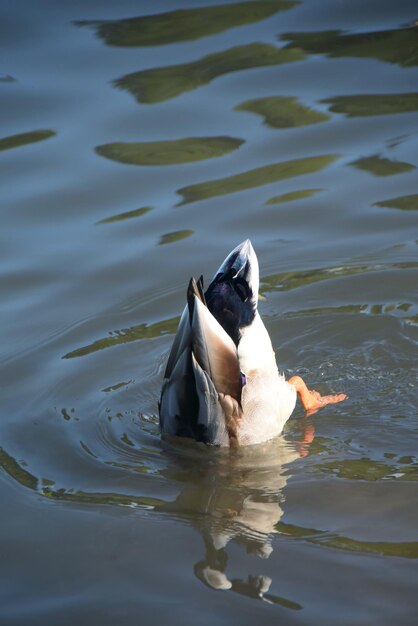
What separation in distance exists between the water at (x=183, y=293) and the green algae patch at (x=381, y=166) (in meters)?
0.02

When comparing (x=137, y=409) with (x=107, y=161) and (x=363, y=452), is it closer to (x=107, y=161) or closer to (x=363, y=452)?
(x=363, y=452)

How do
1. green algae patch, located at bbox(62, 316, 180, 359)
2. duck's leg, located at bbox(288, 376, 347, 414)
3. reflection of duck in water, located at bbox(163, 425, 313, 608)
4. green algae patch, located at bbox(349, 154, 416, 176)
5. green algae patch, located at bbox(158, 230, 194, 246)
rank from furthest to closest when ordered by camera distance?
1. green algae patch, located at bbox(349, 154, 416, 176)
2. green algae patch, located at bbox(158, 230, 194, 246)
3. green algae patch, located at bbox(62, 316, 180, 359)
4. duck's leg, located at bbox(288, 376, 347, 414)
5. reflection of duck in water, located at bbox(163, 425, 313, 608)

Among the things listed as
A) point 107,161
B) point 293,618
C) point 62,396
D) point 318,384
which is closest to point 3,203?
point 107,161

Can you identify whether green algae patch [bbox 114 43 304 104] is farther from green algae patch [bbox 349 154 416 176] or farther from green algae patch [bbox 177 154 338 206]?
green algae patch [bbox 349 154 416 176]

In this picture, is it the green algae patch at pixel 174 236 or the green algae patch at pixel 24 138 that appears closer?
the green algae patch at pixel 174 236

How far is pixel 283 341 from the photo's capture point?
5.75m

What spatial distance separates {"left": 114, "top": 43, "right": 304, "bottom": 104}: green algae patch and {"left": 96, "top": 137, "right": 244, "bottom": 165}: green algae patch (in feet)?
2.61

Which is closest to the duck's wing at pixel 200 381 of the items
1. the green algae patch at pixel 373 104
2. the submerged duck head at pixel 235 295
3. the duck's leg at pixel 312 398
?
the submerged duck head at pixel 235 295

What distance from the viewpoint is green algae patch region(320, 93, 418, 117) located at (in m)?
8.09

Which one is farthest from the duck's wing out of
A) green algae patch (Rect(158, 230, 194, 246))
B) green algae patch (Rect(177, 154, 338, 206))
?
green algae patch (Rect(177, 154, 338, 206))

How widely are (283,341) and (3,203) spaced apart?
2.60 meters

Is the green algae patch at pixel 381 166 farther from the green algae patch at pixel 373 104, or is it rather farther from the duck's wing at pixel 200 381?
the duck's wing at pixel 200 381

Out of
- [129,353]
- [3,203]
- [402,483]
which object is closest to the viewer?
[402,483]

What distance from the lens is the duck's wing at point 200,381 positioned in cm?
455
